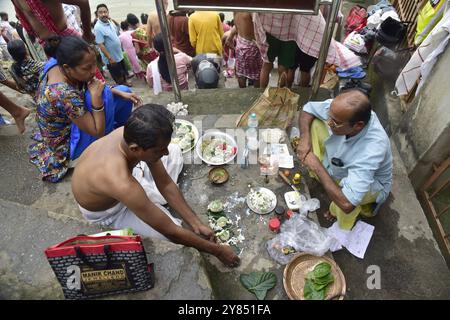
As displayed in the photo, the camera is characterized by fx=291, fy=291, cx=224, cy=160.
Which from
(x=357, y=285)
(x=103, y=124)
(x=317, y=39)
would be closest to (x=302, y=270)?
(x=357, y=285)

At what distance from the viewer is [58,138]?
382 cm

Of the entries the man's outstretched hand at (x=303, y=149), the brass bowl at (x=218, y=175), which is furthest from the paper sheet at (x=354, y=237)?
the brass bowl at (x=218, y=175)

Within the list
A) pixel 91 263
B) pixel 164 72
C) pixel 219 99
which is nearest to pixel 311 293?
pixel 91 263

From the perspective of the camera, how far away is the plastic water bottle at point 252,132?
13.0 feet

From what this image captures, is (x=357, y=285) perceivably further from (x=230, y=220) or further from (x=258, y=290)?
(x=230, y=220)

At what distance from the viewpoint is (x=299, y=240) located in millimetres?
3072

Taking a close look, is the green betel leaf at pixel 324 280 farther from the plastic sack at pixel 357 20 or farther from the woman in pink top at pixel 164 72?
the plastic sack at pixel 357 20

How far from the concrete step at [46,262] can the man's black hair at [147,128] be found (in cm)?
105

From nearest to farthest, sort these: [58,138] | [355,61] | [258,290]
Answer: [258,290]
[58,138]
[355,61]

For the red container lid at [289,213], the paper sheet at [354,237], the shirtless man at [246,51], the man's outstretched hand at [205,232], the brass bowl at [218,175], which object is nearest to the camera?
the man's outstretched hand at [205,232]

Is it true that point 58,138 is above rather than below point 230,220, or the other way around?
above

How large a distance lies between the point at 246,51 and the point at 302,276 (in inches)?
165

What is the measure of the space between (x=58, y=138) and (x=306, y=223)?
3.30 m

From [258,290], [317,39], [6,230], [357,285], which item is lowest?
[357,285]
